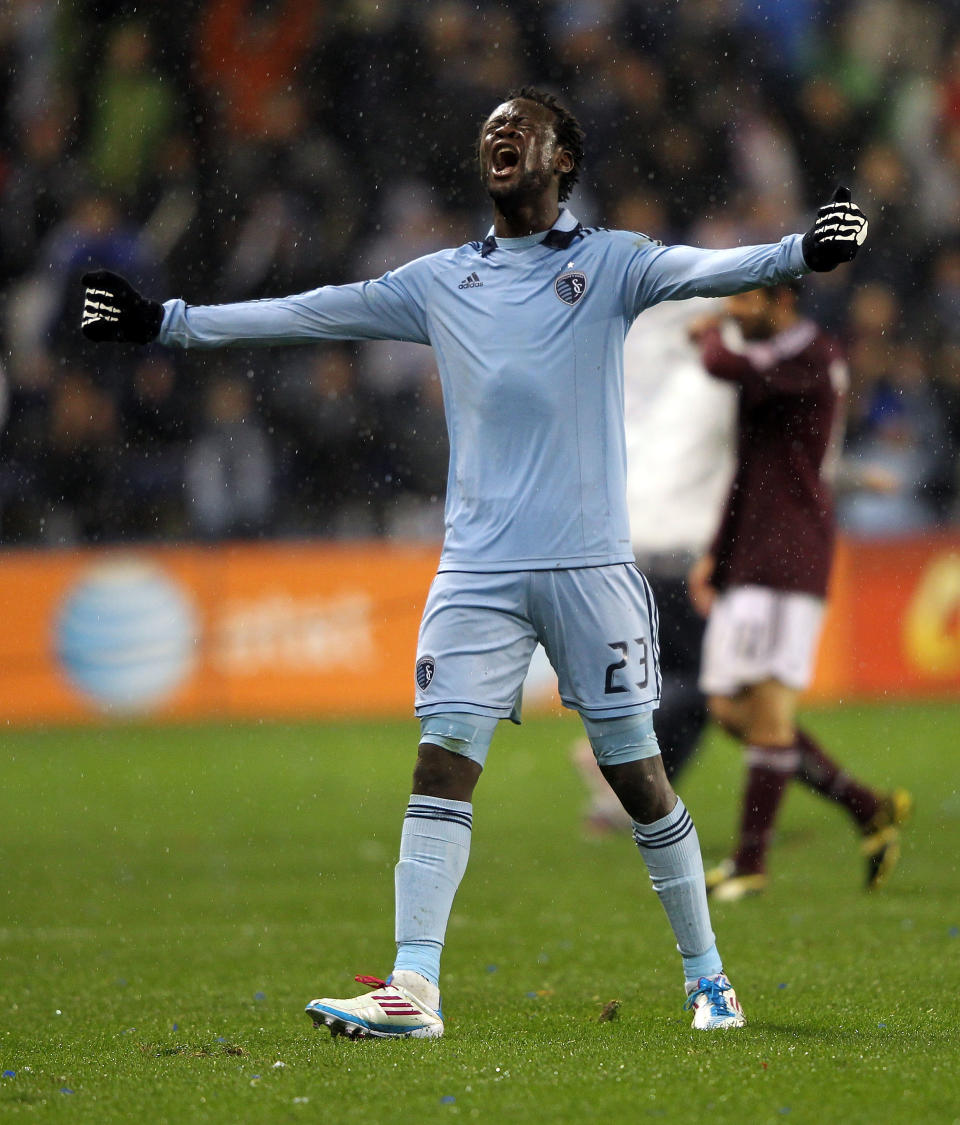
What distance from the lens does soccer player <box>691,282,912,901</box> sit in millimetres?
7047

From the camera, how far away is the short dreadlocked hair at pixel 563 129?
15.3 ft

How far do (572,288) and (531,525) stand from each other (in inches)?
23.2

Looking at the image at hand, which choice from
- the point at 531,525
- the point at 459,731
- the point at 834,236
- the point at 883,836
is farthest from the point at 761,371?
the point at 459,731

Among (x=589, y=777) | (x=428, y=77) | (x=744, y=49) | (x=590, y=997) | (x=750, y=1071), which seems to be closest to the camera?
(x=750, y=1071)

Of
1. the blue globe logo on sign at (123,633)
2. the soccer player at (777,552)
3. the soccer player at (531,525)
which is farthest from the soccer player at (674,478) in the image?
the blue globe logo on sign at (123,633)

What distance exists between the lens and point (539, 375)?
→ 14.7 feet

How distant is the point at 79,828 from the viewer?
29.5ft

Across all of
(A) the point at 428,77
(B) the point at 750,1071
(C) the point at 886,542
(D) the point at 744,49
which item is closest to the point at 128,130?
(A) the point at 428,77

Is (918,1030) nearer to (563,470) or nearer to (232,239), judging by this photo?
(563,470)

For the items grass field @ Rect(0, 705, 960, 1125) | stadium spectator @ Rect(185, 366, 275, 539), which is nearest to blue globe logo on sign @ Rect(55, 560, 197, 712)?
stadium spectator @ Rect(185, 366, 275, 539)

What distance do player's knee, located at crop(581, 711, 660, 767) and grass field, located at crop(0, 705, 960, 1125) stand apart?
65cm

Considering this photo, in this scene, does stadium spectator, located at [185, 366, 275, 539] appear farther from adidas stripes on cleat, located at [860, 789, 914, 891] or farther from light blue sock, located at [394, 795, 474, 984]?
light blue sock, located at [394, 795, 474, 984]

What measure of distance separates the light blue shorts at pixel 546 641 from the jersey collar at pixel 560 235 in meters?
0.81

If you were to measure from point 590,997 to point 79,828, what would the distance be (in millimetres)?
4529
